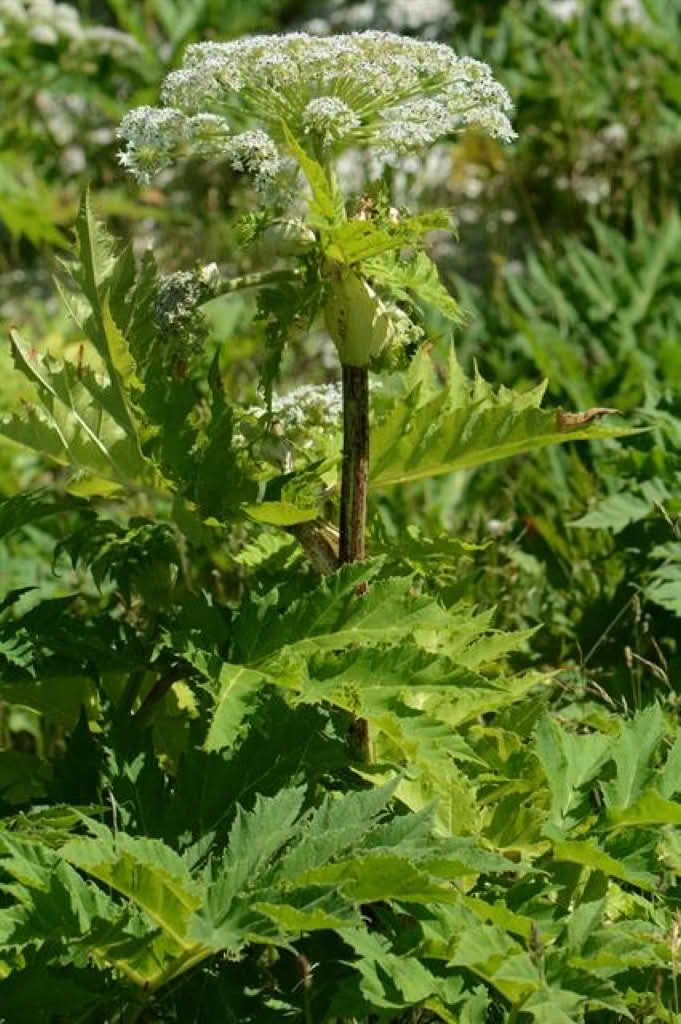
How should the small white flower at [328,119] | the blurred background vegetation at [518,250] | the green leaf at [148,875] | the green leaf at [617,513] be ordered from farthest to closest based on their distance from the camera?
the blurred background vegetation at [518,250] → the green leaf at [617,513] → the small white flower at [328,119] → the green leaf at [148,875]

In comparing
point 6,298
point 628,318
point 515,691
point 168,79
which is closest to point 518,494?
point 628,318

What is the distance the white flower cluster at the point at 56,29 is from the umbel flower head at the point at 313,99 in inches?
153

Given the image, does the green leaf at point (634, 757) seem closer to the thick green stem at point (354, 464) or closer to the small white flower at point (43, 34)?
the thick green stem at point (354, 464)

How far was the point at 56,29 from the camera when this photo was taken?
5.73 metres

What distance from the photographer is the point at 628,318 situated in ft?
13.3

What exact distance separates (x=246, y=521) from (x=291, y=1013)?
58 centimetres

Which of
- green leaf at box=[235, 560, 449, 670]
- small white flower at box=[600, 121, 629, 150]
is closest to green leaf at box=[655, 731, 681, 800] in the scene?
green leaf at box=[235, 560, 449, 670]

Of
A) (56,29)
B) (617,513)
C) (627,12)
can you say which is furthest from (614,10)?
(617,513)

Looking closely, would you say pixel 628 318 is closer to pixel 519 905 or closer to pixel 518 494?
pixel 518 494

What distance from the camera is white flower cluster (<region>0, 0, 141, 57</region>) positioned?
5.62m

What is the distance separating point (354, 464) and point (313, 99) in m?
0.43

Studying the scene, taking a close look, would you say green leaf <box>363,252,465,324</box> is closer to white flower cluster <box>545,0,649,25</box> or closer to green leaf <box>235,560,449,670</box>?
green leaf <box>235,560,449,670</box>

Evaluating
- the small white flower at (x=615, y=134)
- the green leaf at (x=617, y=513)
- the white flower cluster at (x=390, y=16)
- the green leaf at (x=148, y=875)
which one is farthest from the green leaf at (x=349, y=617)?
the white flower cluster at (x=390, y=16)

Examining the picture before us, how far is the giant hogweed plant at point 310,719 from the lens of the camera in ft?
5.73
